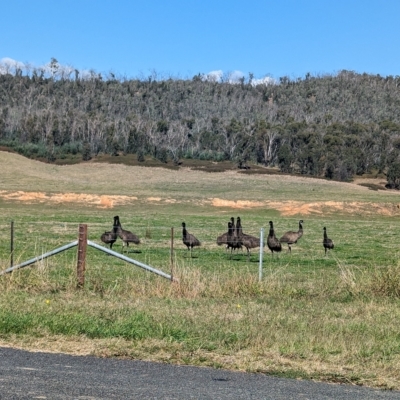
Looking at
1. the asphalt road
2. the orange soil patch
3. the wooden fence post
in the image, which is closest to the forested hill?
the orange soil patch

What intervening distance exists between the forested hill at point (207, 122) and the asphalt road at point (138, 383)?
264ft

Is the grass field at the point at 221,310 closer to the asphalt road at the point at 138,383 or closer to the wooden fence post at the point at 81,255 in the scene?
the wooden fence post at the point at 81,255

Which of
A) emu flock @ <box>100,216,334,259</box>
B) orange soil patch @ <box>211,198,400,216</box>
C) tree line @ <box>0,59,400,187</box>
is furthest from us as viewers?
tree line @ <box>0,59,400,187</box>

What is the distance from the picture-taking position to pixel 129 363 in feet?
28.8

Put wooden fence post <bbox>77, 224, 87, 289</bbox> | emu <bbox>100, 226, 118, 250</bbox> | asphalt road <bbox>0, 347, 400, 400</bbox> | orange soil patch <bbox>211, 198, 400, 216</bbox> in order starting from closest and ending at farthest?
asphalt road <bbox>0, 347, 400, 400</bbox>
wooden fence post <bbox>77, 224, 87, 289</bbox>
emu <bbox>100, 226, 118, 250</bbox>
orange soil patch <bbox>211, 198, 400, 216</bbox>

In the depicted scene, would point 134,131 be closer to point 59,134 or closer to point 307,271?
point 59,134

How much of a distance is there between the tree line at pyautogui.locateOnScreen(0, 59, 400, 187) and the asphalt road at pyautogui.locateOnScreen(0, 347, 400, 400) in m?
80.7

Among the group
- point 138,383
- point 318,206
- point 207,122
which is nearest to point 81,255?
point 138,383

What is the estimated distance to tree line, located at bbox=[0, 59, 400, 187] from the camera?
346 ft

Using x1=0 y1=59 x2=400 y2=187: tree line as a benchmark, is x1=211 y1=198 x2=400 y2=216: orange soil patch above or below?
below

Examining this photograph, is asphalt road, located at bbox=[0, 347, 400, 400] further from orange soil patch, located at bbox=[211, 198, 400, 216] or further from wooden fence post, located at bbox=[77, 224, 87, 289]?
orange soil patch, located at bbox=[211, 198, 400, 216]

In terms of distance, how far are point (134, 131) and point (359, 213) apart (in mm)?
65684

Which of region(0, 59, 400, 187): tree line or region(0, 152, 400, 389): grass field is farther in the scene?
region(0, 59, 400, 187): tree line

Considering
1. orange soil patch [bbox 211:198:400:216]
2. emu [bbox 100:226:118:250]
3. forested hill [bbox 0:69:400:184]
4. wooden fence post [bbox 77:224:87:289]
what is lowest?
orange soil patch [bbox 211:198:400:216]
